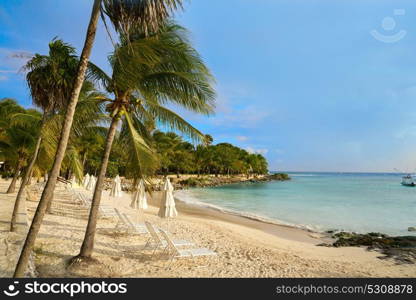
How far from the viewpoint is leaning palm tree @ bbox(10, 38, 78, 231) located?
6.70 meters

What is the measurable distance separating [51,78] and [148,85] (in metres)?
3.26

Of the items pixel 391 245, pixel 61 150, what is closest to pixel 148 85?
pixel 61 150

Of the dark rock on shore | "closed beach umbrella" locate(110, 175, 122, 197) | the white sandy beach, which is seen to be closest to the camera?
the white sandy beach

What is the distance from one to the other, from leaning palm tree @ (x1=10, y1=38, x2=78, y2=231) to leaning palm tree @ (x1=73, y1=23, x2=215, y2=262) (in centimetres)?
172

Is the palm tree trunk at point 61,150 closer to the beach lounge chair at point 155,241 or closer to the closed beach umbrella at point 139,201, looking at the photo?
the beach lounge chair at point 155,241

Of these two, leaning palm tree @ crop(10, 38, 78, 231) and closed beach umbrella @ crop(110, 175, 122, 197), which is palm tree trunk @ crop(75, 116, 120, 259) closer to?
leaning palm tree @ crop(10, 38, 78, 231)

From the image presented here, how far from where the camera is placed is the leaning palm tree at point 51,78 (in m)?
6.70

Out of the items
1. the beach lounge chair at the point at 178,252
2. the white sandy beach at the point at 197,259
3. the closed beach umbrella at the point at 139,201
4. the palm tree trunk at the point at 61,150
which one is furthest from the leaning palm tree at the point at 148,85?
the closed beach umbrella at the point at 139,201

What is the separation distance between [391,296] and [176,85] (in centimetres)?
574

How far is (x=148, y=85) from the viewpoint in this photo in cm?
571

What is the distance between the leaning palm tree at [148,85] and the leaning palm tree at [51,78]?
1.72 meters

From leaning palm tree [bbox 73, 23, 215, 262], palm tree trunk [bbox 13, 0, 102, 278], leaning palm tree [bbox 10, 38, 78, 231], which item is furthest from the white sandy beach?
leaning palm tree [bbox 10, 38, 78, 231]

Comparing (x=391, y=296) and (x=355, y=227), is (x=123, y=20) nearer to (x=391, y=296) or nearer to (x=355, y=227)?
(x=391, y=296)

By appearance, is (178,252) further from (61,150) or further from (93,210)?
(61,150)
